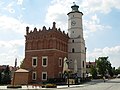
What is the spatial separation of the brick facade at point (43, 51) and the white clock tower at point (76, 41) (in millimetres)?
5653

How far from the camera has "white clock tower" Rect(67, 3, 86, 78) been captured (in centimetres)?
5978

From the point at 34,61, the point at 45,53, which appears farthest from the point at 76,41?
the point at 34,61

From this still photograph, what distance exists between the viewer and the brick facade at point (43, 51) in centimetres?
5169

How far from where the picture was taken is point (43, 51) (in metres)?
52.9

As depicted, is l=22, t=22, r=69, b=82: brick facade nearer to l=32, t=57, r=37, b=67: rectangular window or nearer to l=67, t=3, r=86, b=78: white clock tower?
l=32, t=57, r=37, b=67: rectangular window

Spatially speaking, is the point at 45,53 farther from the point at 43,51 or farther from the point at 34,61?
the point at 34,61

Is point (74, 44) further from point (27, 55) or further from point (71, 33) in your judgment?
point (27, 55)

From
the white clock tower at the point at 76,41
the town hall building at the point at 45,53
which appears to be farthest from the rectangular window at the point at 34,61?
the white clock tower at the point at 76,41

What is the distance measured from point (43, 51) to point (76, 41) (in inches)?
455

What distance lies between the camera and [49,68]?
5156 cm

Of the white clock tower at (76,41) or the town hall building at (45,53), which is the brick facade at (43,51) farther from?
the white clock tower at (76,41)

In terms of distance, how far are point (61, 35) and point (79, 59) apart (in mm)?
8600

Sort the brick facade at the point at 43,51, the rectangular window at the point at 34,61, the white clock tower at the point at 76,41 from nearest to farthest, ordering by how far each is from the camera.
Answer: the brick facade at the point at 43,51
the rectangular window at the point at 34,61
the white clock tower at the point at 76,41

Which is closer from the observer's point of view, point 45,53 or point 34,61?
point 45,53
